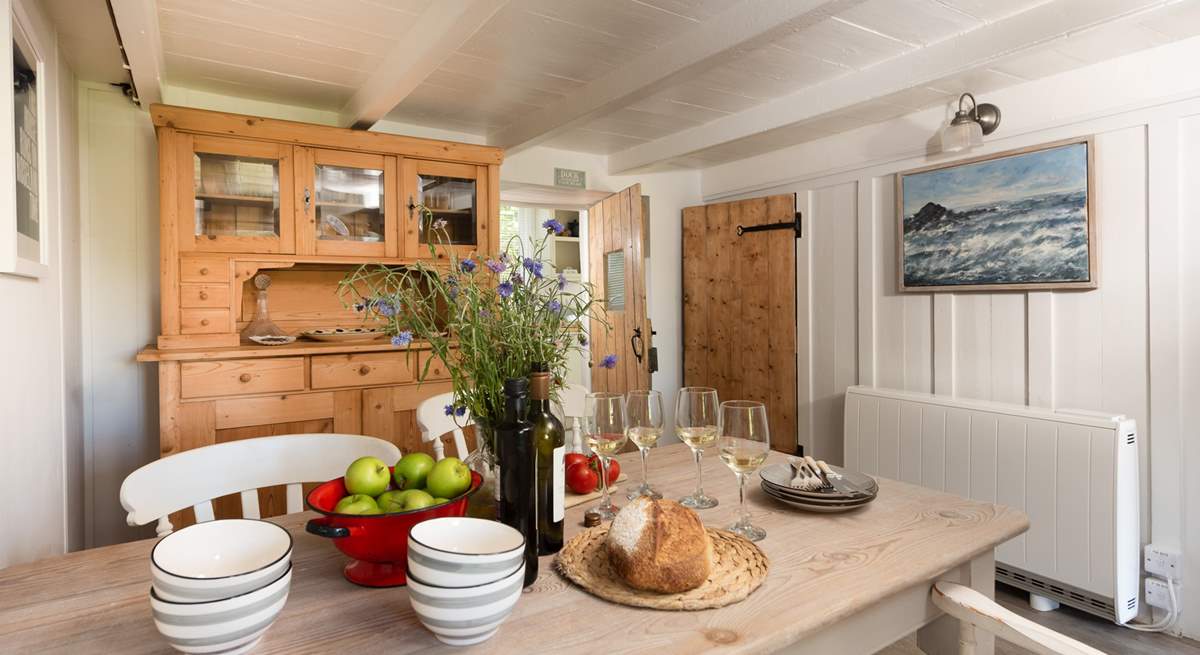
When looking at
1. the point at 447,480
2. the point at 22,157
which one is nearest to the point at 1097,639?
the point at 447,480

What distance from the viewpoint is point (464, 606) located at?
2.27 ft

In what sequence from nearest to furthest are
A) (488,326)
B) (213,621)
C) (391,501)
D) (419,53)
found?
(213,621), (391,501), (488,326), (419,53)

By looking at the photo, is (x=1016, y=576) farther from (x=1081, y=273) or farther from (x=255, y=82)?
(x=255, y=82)

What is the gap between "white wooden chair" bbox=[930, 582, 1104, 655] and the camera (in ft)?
2.59

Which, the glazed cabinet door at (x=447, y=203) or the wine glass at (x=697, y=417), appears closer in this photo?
the wine glass at (x=697, y=417)

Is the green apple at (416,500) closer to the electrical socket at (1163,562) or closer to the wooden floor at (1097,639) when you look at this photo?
the wooden floor at (1097,639)

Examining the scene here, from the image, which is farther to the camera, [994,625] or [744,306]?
[744,306]

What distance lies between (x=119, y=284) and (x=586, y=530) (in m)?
2.71

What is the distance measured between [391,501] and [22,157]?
1.42 m

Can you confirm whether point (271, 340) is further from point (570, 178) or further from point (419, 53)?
point (570, 178)

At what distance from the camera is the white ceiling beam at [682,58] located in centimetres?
184

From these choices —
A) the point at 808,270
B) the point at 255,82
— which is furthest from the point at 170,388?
the point at 808,270

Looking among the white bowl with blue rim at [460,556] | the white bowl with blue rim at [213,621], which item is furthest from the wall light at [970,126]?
the white bowl with blue rim at [213,621]

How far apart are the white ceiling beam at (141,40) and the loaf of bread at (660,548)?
196 centimetres
